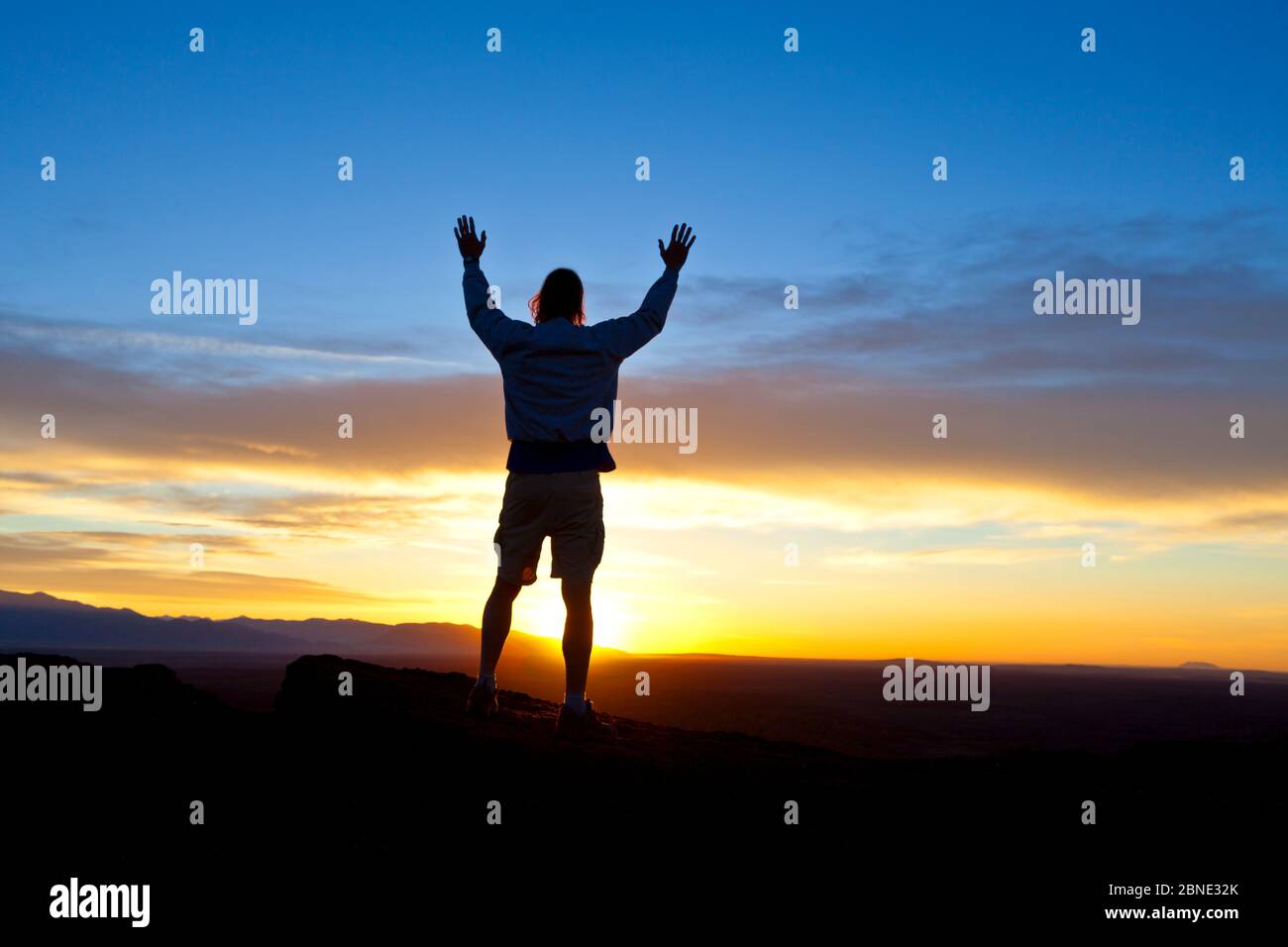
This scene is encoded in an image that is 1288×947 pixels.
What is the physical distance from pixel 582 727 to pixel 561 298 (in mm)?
2622

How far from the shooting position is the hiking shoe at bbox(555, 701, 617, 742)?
6020 millimetres

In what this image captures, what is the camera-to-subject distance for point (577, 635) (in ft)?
20.5

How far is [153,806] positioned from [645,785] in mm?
2357

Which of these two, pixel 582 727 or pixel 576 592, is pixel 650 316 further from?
pixel 582 727

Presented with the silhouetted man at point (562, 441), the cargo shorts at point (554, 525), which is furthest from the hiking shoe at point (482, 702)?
the cargo shorts at point (554, 525)

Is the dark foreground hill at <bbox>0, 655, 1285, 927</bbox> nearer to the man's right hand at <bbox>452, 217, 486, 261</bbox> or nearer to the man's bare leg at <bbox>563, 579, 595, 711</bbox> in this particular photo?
the man's bare leg at <bbox>563, 579, 595, 711</bbox>

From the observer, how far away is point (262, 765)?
17.2 feet

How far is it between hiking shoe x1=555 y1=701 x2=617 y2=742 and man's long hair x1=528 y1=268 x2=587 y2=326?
7.80 feet

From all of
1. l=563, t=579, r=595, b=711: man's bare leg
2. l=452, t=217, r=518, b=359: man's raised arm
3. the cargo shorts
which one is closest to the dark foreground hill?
l=563, t=579, r=595, b=711: man's bare leg

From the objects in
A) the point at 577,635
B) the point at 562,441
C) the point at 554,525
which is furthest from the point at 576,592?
the point at 562,441
